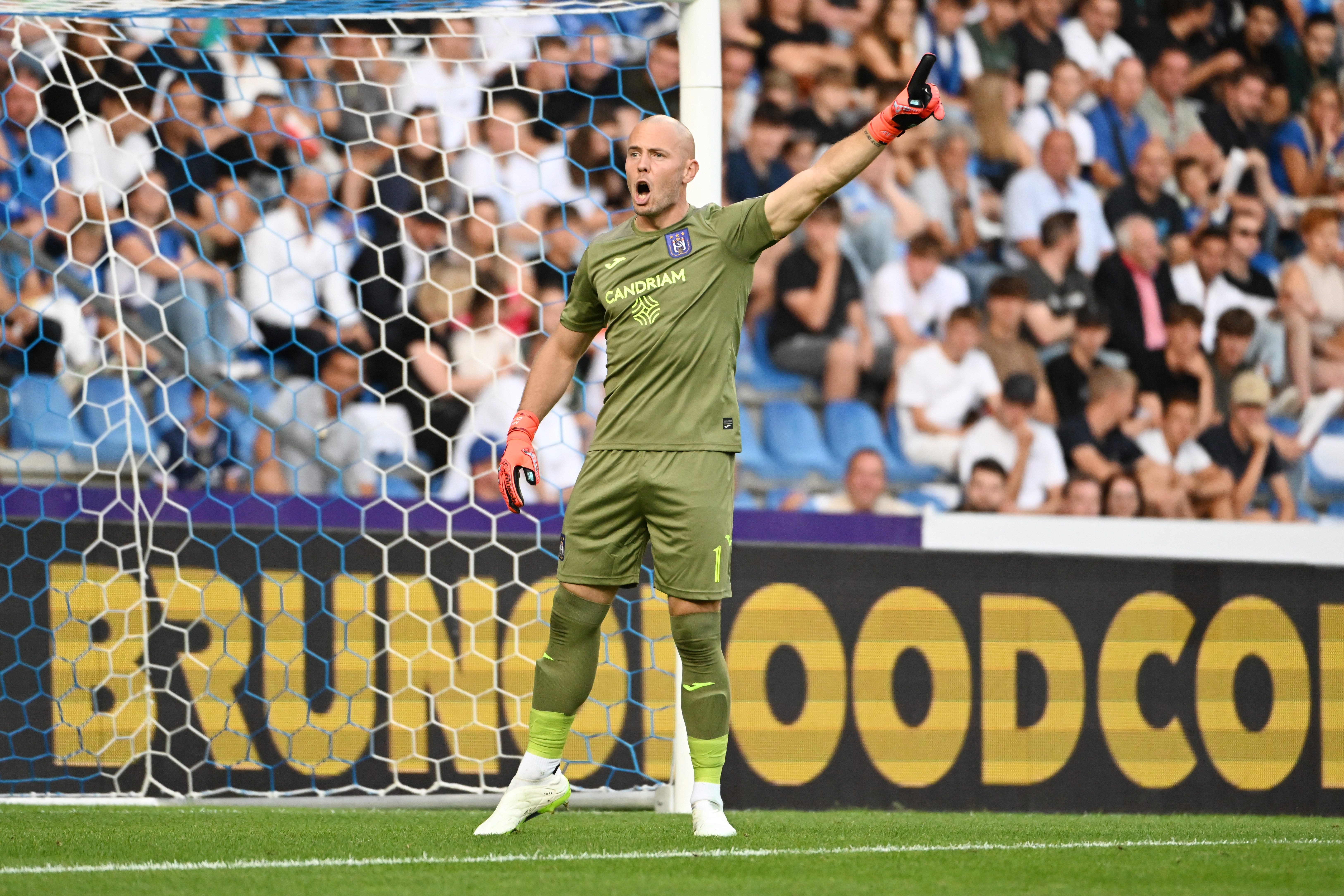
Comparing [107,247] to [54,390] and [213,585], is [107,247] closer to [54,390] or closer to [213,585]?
[54,390]

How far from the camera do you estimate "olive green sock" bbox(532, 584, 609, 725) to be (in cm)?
357

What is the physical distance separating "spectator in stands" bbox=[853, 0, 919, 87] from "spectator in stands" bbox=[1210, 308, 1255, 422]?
2.06 metres

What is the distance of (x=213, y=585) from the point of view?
5188 millimetres

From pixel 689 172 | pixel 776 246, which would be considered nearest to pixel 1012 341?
pixel 776 246

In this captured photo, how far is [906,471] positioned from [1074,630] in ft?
5.95

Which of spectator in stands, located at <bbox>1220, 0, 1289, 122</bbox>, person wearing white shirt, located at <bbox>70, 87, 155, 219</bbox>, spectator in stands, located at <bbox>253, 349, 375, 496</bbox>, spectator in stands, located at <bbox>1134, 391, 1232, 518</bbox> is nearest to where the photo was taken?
person wearing white shirt, located at <bbox>70, 87, 155, 219</bbox>

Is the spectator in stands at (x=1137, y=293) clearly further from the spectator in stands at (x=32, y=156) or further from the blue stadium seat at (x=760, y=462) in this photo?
the spectator in stands at (x=32, y=156)

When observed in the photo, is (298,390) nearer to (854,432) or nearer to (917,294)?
(854,432)

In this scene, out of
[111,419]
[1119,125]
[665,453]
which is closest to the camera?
[665,453]

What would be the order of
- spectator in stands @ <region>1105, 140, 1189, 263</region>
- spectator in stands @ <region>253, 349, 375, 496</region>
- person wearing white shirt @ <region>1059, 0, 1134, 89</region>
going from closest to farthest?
spectator in stands @ <region>253, 349, 375, 496</region>
spectator in stands @ <region>1105, 140, 1189, 263</region>
person wearing white shirt @ <region>1059, 0, 1134, 89</region>

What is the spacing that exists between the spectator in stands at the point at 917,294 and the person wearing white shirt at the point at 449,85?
7.31 feet

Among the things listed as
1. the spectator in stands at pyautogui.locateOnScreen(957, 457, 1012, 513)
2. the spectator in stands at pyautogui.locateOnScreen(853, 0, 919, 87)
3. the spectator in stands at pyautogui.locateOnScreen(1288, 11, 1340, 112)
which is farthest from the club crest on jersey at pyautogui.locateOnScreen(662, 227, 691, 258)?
the spectator in stands at pyautogui.locateOnScreen(1288, 11, 1340, 112)

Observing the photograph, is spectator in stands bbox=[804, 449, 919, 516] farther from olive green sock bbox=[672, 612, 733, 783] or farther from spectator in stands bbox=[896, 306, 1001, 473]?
olive green sock bbox=[672, 612, 733, 783]

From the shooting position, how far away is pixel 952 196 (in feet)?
26.6
